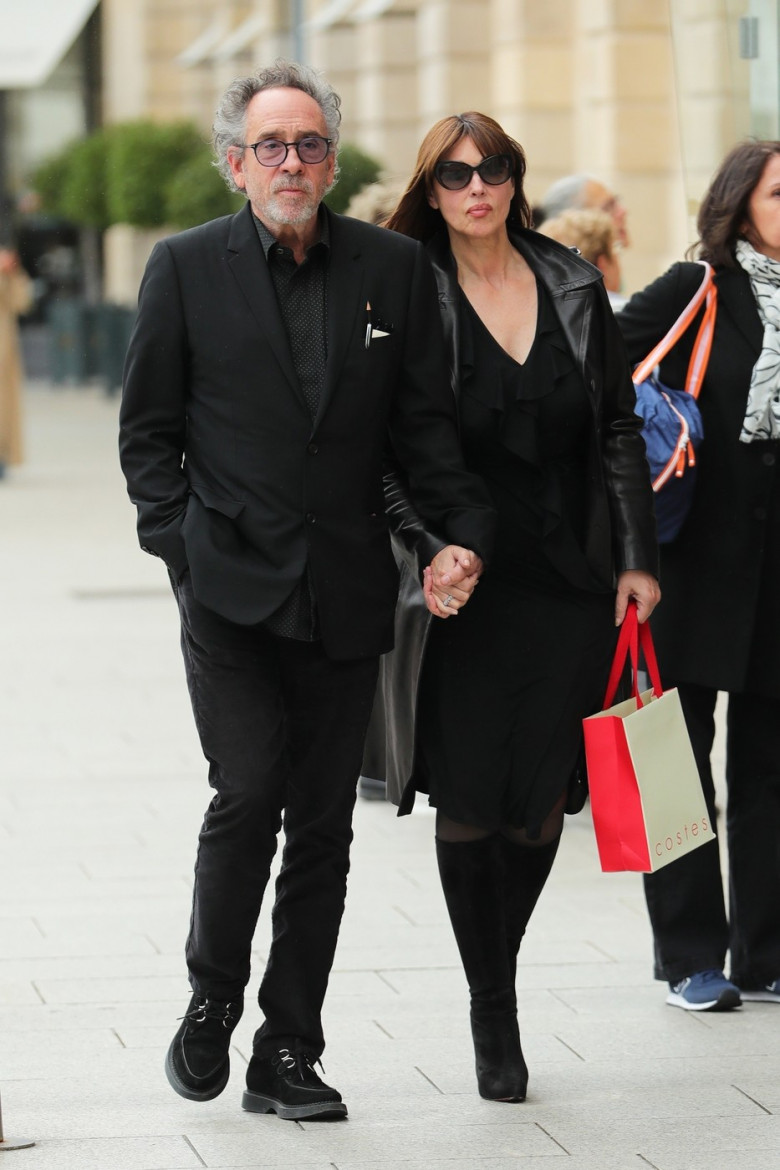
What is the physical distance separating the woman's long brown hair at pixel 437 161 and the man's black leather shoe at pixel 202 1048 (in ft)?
5.18

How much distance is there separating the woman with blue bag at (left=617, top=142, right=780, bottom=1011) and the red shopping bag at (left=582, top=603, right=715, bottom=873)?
0.68 m

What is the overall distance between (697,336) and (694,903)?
1.31 meters

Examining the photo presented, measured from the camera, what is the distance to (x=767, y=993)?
16.6ft

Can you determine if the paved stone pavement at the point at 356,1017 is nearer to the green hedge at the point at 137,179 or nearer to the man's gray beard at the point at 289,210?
the man's gray beard at the point at 289,210

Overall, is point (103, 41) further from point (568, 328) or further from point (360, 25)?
point (568, 328)

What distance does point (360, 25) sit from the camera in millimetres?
23938

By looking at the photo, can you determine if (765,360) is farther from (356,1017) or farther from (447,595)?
(356,1017)

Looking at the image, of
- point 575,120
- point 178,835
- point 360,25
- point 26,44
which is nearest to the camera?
point 178,835

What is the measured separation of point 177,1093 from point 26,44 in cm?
701

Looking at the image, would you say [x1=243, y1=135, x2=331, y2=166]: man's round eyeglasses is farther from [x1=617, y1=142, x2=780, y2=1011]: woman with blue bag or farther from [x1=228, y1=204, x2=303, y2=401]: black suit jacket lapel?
[x1=617, y1=142, x2=780, y2=1011]: woman with blue bag

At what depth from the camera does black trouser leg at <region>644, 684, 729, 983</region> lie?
5.00 m

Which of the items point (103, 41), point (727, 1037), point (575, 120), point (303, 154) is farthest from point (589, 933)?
point (103, 41)

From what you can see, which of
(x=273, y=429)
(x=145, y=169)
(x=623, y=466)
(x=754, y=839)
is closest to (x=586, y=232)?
(x=754, y=839)

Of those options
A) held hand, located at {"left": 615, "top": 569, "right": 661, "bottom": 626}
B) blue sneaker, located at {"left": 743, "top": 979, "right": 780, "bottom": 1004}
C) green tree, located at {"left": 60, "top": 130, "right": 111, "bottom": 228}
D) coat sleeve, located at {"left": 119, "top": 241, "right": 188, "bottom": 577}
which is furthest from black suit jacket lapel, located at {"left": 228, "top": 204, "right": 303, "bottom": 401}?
green tree, located at {"left": 60, "top": 130, "right": 111, "bottom": 228}
